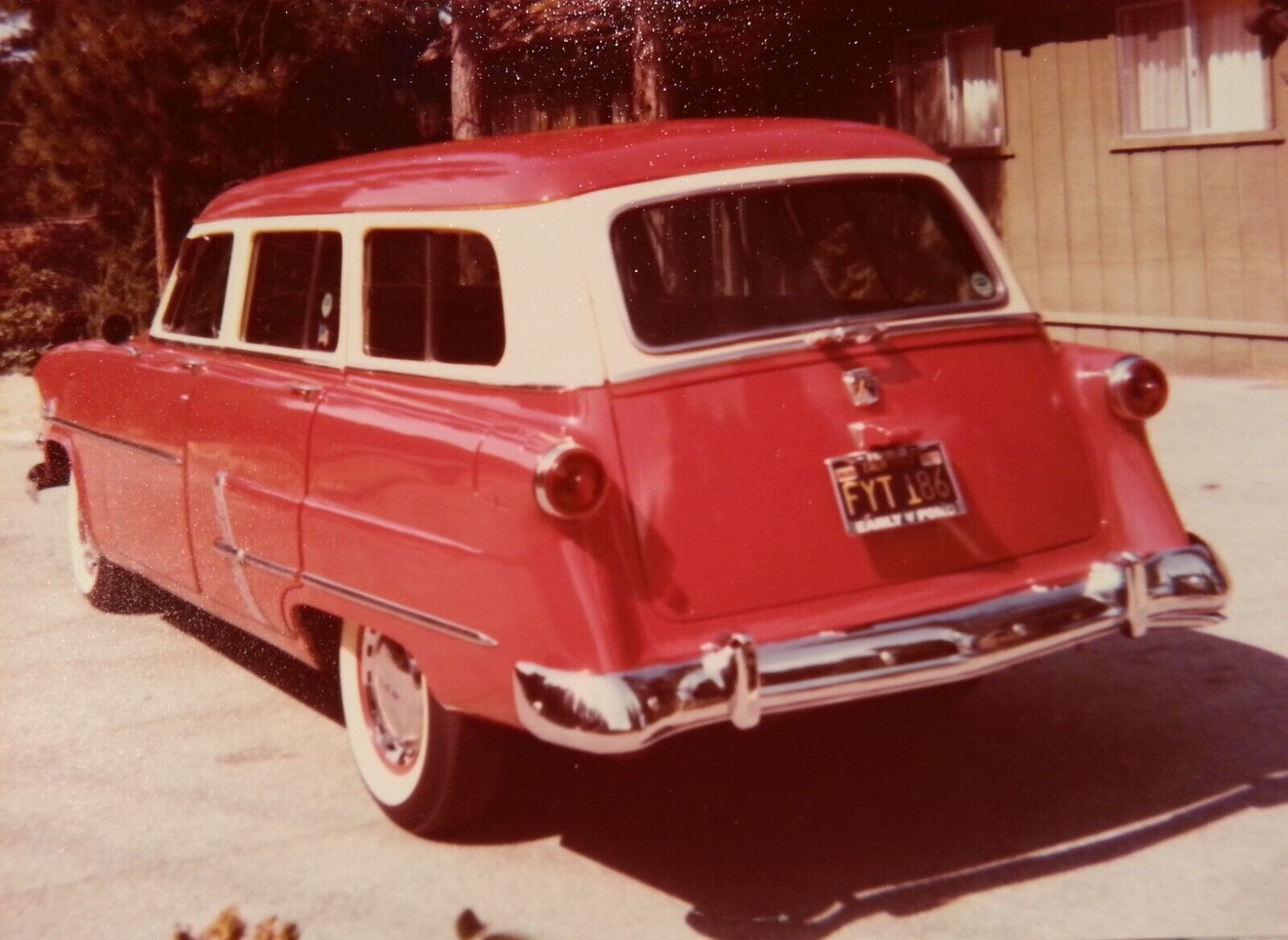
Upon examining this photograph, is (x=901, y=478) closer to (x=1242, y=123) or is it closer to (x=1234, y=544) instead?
(x=1234, y=544)

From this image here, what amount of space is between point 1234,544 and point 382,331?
4389 millimetres

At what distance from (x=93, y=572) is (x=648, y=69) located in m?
8.07

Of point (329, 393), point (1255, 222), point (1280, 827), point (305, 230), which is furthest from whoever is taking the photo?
point (1255, 222)

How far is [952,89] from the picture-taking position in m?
16.1

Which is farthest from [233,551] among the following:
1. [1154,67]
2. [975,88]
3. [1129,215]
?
[975,88]

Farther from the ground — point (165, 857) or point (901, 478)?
point (901, 478)

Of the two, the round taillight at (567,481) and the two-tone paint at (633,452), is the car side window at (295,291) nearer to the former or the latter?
the two-tone paint at (633,452)

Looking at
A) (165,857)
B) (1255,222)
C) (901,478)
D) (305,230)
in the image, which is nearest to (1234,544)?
(901,478)

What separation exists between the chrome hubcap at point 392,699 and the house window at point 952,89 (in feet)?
37.9

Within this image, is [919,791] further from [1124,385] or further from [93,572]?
[93,572]

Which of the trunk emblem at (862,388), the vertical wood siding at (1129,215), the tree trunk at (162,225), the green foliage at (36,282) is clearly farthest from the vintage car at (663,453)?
the green foliage at (36,282)

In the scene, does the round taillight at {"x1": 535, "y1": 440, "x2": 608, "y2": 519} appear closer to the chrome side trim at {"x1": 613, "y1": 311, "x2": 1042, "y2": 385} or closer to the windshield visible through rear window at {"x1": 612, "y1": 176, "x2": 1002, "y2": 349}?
the chrome side trim at {"x1": 613, "y1": 311, "x2": 1042, "y2": 385}

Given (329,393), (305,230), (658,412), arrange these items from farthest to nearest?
(305,230)
(329,393)
(658,412)

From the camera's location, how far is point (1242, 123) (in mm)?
13383
